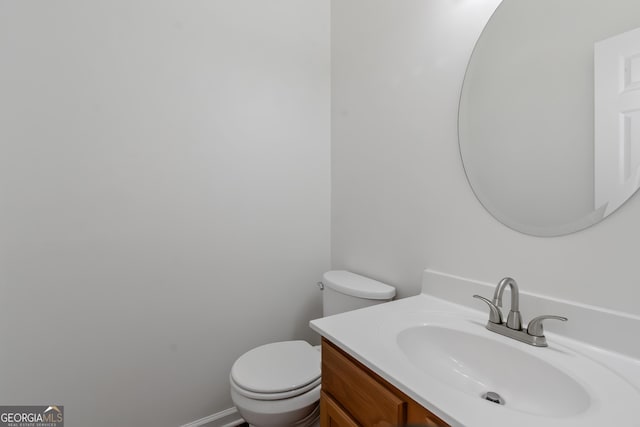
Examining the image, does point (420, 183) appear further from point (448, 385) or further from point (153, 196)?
point (153, 196)

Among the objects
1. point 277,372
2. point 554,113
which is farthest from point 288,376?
point 554,113

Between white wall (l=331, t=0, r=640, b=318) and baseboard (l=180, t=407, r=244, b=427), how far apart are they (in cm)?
99

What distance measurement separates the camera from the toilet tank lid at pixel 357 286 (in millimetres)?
1332

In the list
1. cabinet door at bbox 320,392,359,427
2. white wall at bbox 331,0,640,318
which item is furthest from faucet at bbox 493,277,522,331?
cabinet door at bbox 320,392,359,427

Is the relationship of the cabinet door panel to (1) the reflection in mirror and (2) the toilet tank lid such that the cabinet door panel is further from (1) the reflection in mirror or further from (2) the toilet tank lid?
(1) the reflection in mirror

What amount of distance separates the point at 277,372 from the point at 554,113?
4.40ft

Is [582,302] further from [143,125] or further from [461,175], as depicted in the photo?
[143,125]

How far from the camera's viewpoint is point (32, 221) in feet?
3.86

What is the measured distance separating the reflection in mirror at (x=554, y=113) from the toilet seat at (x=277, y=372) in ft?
3.14

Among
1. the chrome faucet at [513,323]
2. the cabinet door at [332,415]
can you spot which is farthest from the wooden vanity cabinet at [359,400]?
the chrome faucet at [513,323]

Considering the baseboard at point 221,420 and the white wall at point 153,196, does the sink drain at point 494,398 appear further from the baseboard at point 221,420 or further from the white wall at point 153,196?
the baseboard at point 221,420

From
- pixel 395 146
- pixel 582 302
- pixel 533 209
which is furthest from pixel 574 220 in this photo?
pixel 395 146

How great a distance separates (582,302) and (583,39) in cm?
73

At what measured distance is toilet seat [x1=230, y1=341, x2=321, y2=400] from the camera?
1143mm
